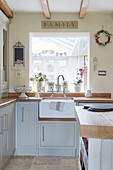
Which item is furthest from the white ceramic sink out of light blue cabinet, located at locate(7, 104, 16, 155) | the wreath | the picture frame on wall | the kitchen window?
the kitchen window

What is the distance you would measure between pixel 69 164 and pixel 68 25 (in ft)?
8.46

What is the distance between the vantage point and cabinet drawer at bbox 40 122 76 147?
3277mm

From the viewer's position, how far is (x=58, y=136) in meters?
3.29

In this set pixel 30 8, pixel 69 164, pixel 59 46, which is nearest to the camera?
pixel 69 164

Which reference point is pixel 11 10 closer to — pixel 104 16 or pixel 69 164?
pixel 104 16

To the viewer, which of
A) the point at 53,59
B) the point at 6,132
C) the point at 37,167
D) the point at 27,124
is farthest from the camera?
the point at 53,59

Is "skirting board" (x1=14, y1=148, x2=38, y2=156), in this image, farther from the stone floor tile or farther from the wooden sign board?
the wooden sign board

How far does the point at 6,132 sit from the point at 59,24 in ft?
7.58

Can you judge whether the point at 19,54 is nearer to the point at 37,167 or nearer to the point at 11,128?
the point at 11,128

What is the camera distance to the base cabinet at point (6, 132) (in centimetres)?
255

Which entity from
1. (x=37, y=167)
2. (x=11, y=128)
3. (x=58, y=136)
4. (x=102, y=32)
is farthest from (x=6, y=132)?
(x=102, y=32)

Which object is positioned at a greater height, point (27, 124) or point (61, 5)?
point (61, 5)

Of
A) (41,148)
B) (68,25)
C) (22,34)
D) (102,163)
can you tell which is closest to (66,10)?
(68,25)

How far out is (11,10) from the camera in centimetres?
370
